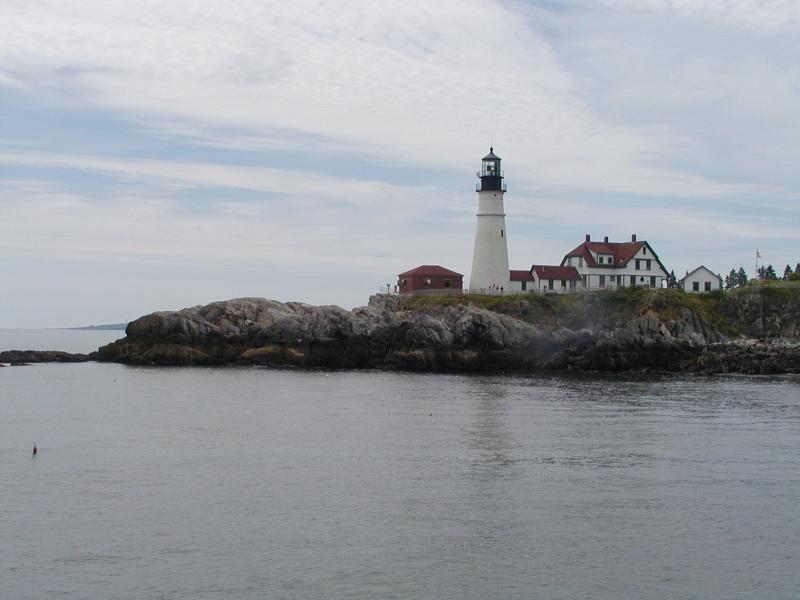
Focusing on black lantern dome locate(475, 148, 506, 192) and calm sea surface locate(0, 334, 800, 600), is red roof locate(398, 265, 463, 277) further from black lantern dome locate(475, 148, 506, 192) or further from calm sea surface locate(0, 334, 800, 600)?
calm sea surface locate(0, 334, 800, 600)

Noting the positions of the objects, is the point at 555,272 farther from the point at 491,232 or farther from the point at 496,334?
the point at 496,334

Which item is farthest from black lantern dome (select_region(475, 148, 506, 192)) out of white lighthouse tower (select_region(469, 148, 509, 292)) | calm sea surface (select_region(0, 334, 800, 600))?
calm sea surface (select_region(0, 334, 800, 600))

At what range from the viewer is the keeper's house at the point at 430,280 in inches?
4035

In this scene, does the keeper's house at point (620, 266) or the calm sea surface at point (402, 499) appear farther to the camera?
the keeper's house at point (620, 266)

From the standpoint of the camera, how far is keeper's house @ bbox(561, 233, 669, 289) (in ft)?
323

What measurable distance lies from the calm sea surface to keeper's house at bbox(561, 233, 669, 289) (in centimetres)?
4368

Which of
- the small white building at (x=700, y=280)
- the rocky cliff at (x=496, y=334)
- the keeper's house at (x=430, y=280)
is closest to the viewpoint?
the rocky cliff at (x=496, y=334)

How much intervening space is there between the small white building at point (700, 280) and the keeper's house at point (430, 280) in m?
23.3

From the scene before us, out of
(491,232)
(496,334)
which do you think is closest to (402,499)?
(496,334)

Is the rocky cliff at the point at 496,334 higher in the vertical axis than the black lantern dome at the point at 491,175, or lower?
lower

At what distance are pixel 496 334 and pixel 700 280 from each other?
1117 inches

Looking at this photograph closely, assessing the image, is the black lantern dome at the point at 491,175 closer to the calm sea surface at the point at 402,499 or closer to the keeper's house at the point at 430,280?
the keeper's house at the point at 430,280

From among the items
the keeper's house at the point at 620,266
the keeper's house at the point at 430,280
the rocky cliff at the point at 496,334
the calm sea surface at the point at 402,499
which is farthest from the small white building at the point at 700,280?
the calm sea surface at the point at 402,499

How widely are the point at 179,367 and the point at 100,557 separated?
59.1 metres
